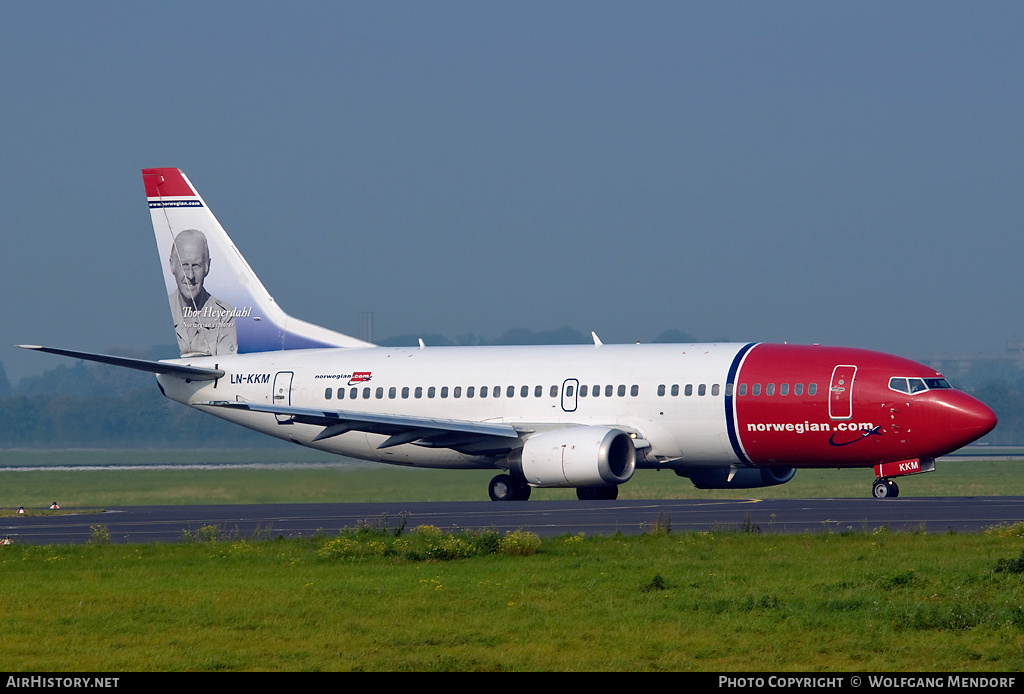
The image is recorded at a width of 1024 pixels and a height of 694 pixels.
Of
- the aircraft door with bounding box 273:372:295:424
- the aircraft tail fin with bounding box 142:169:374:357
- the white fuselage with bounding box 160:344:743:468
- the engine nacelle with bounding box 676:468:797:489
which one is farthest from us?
the aircraft tail fin with bounding box 142:169:374:357

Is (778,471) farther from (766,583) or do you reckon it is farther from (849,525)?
(766,583)

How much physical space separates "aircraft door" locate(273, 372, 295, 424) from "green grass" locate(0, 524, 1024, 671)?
21318 mm

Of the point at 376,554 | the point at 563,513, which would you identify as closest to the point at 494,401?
the point at 563,513

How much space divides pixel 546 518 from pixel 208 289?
20.3 metres

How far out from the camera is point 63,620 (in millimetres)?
15633

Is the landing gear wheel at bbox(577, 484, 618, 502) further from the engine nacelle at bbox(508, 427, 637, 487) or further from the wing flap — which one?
the wing flap

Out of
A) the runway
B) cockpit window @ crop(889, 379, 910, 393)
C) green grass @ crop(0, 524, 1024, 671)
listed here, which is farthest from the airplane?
green grass @ crop(0, 524, 1024, 671)

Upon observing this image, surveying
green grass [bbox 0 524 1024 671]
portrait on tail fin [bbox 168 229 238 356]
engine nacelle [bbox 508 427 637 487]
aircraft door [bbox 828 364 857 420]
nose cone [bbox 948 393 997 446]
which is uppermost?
portrait on tail fin [bbox 168 229 238 356]

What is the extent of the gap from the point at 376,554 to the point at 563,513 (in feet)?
34.1

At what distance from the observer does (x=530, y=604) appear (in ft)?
52.5

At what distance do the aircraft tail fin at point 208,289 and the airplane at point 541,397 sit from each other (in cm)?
5

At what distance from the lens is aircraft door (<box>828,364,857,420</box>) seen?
35.6m

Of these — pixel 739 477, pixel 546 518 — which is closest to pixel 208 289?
pixel 739 477

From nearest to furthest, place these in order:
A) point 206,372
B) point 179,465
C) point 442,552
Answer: point 442,552 < point 206,372 < point 179,465
